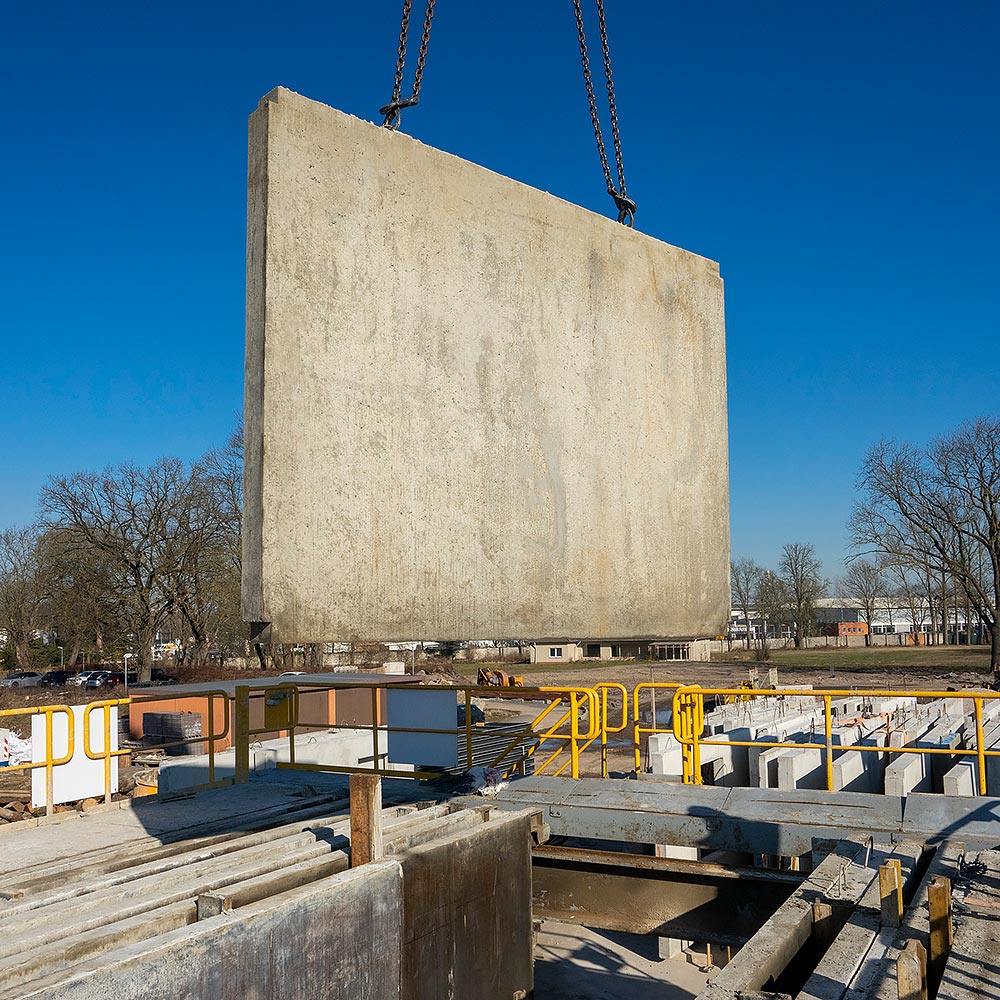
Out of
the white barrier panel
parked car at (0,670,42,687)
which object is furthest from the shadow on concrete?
parked car at (0,670,42,687)

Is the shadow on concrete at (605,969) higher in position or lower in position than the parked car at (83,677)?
lower

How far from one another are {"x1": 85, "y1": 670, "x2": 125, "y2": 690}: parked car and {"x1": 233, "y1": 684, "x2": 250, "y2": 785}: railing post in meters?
35.6

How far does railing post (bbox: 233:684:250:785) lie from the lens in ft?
32.8

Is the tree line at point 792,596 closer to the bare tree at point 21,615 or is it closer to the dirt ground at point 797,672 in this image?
the dirt ground at point 797,672

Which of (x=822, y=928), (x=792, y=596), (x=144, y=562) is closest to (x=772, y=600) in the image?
(x=792, y=596)

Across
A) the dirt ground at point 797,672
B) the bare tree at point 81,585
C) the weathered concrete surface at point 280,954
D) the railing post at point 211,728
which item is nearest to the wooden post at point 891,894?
the weathered concrete surface at point 280,954

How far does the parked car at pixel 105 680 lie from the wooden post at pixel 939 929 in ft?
141

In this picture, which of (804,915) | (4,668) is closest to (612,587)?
(804,915)

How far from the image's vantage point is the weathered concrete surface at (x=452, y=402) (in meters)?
4.57

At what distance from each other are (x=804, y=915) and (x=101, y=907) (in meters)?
4.14

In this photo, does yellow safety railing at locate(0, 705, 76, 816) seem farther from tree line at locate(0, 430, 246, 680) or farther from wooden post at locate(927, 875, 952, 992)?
tree line at locate(0, 430, 246, 680)

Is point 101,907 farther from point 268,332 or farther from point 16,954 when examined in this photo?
point 268,332

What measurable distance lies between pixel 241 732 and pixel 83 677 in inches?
1567

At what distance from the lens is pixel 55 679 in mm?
47812
